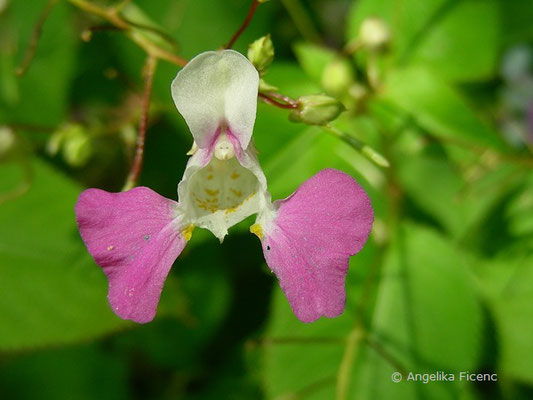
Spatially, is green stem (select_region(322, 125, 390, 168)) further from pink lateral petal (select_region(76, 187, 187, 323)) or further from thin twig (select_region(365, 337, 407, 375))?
thin twig (select_region(365, 337, 407, 375))

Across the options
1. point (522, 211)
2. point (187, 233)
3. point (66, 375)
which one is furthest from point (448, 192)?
point (66, 375)

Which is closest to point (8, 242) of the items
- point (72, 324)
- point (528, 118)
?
point (72, 324)

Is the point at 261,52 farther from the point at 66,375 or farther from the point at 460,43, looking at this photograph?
the point at 66,375

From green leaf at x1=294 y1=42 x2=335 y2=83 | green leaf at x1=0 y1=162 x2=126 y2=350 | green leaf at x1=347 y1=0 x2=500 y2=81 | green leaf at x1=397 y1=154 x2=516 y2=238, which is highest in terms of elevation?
green leaf at x1=347 y1=0 x2=500 y2=81

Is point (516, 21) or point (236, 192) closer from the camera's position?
point (236, 192)

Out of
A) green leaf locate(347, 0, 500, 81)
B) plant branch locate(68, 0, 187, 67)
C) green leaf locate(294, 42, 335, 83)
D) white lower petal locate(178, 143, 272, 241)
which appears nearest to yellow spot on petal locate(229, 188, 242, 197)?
white lower petal locate(178, 143, 272, 241)
